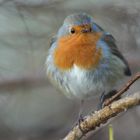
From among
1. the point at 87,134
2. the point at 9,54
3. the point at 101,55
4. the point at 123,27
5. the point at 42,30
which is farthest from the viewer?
the point at 9,54

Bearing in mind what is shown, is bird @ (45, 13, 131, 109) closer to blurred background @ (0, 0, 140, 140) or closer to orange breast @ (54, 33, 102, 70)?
orange breast @ (54, 33, 102, 70)

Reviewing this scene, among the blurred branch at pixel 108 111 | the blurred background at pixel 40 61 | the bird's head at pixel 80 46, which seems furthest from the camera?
the blurred background at pixel 40 61

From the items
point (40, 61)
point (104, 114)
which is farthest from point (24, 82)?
point (104, 114)

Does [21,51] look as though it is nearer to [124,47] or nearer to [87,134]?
[124,47]

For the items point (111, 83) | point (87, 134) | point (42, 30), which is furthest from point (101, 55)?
point (42, 30)

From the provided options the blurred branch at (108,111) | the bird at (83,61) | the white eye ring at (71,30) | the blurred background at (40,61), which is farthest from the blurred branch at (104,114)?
the blurred background at (40,61)

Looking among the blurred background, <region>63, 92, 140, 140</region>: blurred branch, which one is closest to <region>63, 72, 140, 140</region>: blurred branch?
<region>63, 92, 140, 140</region>: blurred branch

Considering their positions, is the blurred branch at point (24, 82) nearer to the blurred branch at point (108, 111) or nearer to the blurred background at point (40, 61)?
the blurred background at point (40, 61)
